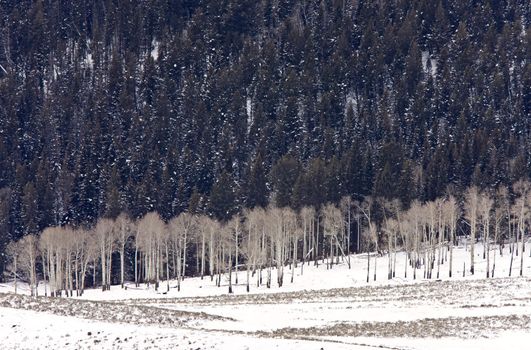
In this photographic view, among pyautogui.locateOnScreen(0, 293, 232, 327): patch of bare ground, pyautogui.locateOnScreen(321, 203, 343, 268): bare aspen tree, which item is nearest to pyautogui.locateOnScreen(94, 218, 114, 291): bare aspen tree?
pyautogui.locateOnScreen(321, 203, 343, 268): bare aspen tree

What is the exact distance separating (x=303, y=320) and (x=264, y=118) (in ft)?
372

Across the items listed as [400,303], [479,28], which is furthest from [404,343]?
[479,28]

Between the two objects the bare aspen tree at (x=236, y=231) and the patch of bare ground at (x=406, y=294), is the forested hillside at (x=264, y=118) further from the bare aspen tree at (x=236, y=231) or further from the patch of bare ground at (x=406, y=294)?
the patch of bare ground at (x=406, y=294)

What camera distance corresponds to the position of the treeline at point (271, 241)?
96.0 metres

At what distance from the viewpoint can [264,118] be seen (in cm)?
16338

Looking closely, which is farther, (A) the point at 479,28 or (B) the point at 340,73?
(A) the point at 479,28

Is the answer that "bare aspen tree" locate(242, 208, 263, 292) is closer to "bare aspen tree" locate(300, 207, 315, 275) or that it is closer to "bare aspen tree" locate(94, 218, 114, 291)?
"bare aspen tree" locate(300, 207, 315, 275)

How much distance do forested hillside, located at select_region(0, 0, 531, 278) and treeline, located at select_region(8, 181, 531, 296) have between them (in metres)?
8.83

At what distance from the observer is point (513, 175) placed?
12900cm

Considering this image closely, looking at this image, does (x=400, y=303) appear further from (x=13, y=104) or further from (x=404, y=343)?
(x=13, y=104)

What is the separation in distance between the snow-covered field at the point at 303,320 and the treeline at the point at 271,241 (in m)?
14.7

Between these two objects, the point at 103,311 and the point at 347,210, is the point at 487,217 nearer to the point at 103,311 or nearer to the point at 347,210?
the point at 347,210

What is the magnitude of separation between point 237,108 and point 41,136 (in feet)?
129

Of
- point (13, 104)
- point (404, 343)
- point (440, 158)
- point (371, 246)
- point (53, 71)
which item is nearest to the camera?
point (404, 343)
